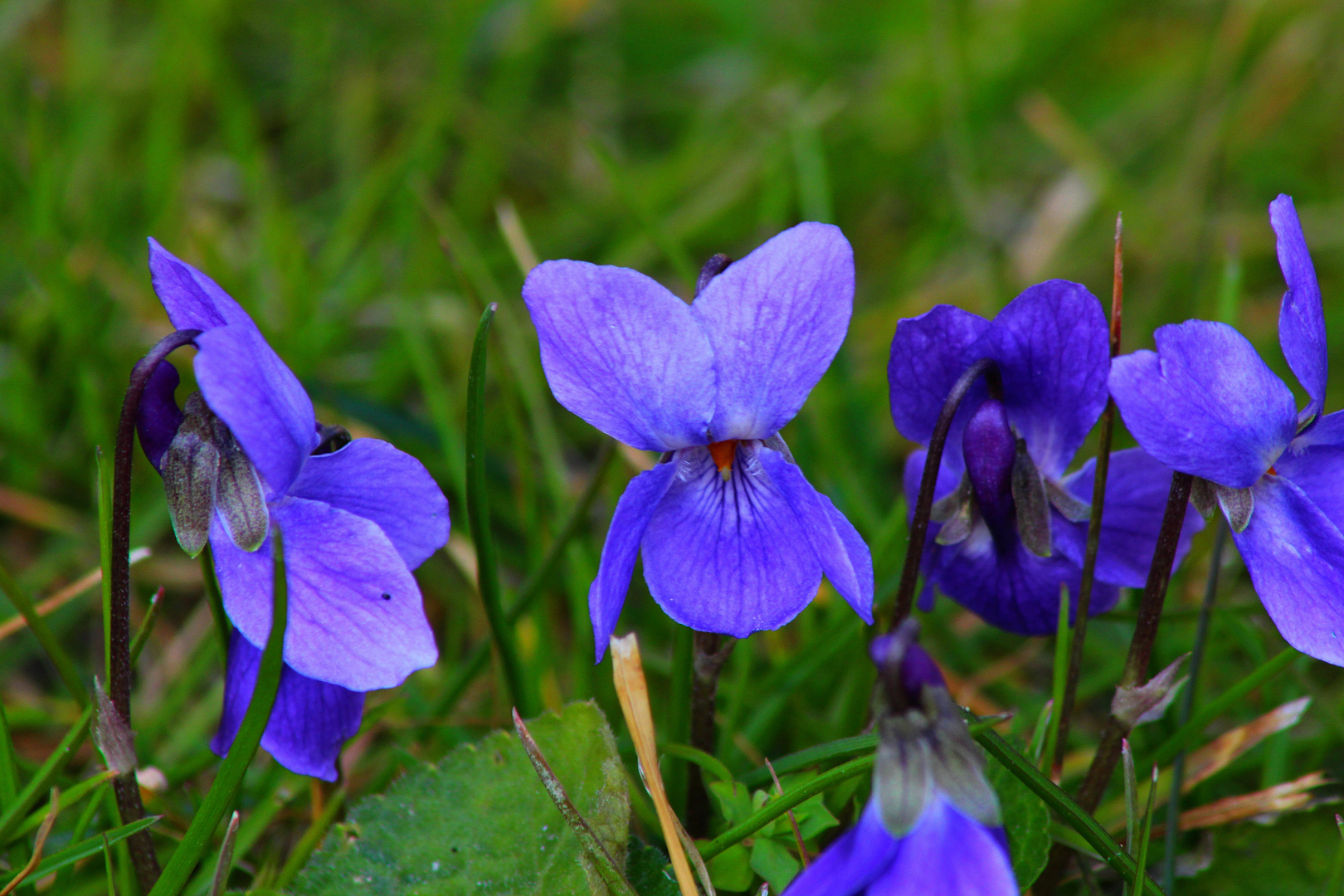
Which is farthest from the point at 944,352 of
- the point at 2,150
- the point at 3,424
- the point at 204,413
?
the point at 2,150

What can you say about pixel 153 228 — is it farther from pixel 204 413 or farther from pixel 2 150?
pixel 204 413

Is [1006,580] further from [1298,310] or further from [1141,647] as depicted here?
[1298,310]

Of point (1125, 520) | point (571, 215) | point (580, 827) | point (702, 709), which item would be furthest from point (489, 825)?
point (571, 215)

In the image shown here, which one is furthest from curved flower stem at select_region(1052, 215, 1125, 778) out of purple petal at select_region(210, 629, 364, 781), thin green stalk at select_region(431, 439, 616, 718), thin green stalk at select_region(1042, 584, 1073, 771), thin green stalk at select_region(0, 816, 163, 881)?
thin green stalk at select_region(0, 816, 163, 881)

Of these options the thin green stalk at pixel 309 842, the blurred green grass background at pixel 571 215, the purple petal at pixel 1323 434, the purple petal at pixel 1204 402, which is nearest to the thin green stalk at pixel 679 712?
the blurred green grass background at pixel 571 215

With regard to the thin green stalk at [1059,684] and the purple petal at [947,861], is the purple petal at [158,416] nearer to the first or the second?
the purple petal at [947,861]

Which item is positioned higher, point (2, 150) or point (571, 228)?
point (2, 150)
